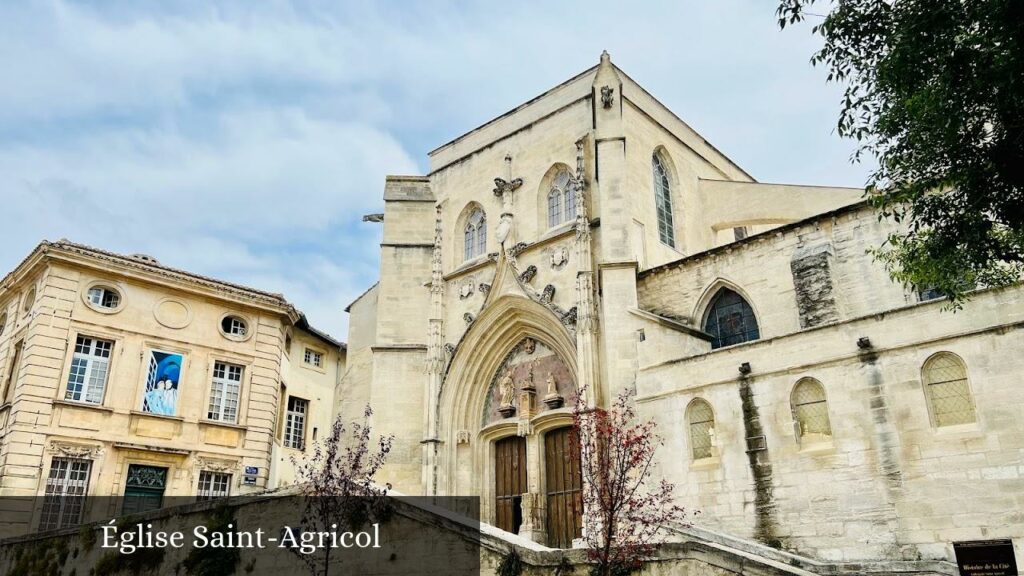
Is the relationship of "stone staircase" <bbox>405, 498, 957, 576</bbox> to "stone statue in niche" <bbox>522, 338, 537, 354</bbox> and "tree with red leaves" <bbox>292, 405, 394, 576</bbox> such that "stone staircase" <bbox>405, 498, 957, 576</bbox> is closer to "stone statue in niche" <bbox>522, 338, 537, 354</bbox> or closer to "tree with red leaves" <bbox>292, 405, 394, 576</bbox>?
"tree with red leaves" <bbox>292, 405, 394, 576</bbox>

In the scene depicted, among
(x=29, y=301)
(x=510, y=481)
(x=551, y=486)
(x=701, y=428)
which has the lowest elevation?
(x=551, y=486)

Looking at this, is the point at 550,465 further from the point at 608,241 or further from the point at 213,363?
the point at 213,363

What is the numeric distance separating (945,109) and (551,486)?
12.3m

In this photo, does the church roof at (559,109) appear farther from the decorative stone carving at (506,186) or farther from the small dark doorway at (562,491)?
the small dark doorway at (562,491)

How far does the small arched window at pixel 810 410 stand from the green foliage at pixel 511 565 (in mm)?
4913

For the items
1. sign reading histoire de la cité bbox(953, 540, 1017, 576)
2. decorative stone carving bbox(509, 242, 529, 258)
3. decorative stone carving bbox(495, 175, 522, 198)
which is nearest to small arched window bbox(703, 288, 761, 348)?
decorative stone carving bbox(509, 242, 529, 258)

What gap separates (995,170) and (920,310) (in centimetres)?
393

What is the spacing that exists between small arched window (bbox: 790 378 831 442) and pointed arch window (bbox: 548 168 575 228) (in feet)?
27.0

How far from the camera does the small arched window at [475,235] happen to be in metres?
21.8

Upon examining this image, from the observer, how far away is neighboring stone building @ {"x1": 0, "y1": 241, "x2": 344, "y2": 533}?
60.9ft

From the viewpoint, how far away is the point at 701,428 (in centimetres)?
1384

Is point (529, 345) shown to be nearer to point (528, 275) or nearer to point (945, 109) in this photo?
point (528, 275)

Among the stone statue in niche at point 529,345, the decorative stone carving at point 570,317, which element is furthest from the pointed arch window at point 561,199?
the stone statue in niche at point 529,345

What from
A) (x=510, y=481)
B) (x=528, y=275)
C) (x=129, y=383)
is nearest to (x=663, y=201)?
(x=528, y=275)
